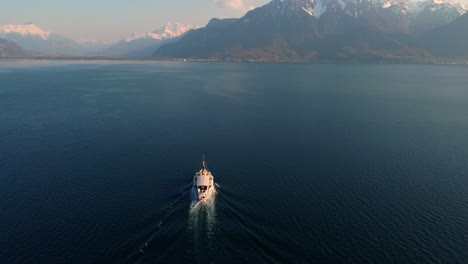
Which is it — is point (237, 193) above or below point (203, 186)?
below

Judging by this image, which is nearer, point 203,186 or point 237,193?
point 203,186

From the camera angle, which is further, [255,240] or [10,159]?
[10,159]

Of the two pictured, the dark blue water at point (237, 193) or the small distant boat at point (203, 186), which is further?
the small distant boat at point (203, 186)

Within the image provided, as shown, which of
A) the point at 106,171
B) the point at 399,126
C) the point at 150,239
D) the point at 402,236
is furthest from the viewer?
the point at 399,126

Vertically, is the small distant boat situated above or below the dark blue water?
above

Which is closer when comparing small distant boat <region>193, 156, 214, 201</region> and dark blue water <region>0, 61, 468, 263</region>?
dark blue water <region>0, 61, 468, 263</region>

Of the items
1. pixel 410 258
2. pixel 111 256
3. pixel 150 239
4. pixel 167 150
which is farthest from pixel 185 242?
pixel 167 150

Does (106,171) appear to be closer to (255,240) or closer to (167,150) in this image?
(167,150)

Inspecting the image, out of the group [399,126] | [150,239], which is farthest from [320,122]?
[150,239]

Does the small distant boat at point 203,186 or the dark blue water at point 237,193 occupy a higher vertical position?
the small distant boat at point 203,186

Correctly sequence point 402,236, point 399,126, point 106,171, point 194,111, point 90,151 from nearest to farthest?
point 402,236 → point 106,171 → point 90,151 → point 399,126 → point 194,111

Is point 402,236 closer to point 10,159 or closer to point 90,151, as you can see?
point 90,151
